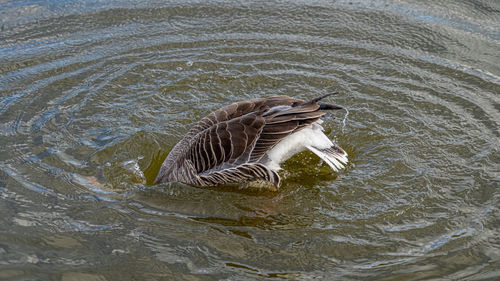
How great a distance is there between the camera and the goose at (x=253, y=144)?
226 inches

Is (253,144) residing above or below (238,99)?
below

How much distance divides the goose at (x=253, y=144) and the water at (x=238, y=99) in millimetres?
247

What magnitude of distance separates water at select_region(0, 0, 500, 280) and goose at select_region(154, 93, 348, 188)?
0.25 metres

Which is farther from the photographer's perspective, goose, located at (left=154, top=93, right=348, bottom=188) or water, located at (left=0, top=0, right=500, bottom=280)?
goose, located at (left=154, top=93, right=348, bottom=188)

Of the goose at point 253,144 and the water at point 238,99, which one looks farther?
the goose at point 253,144

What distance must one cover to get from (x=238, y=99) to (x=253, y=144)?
1.78 meters

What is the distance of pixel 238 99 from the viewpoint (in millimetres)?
7402

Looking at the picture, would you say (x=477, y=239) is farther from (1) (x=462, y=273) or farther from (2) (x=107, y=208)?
(2) (x=107, y=208)

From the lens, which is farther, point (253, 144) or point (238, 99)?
point (238, 99)

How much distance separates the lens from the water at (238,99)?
472cm

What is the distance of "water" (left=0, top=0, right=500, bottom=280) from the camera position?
4.72m

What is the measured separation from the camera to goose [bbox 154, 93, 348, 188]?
5.75 metres

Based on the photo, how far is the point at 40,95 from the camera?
7.48 metres

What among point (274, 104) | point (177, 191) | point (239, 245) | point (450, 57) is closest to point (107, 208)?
point (177, 191)
